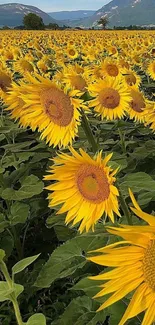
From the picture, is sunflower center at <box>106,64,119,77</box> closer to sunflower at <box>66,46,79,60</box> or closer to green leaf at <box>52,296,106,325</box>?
green leaf at <box>52,296,106,325</box>

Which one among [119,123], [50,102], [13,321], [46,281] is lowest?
[13,321]

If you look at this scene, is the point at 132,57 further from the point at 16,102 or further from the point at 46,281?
the point at 46,281

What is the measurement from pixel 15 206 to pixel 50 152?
0.75 meters

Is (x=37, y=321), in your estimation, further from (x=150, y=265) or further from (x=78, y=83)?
(x=78, y=83)

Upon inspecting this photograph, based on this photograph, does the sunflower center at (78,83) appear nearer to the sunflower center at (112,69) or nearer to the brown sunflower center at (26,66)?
the sunflower center at (112,69)

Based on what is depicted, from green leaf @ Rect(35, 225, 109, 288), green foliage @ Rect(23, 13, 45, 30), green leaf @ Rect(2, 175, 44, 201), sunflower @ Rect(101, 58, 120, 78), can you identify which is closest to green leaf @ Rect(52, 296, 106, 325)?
green leaf @ Rect(35, 225, 109, 288)

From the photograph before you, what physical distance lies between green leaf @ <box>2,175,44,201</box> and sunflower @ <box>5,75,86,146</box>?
0.37 metres

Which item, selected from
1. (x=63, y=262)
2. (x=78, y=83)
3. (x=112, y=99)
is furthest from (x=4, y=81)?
(x=63, y=262)

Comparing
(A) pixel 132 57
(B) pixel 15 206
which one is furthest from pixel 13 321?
(A) pixel 132 57

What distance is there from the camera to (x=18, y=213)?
2521 mm

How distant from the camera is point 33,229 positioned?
3281 millimetres

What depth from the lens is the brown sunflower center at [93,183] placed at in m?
1.62

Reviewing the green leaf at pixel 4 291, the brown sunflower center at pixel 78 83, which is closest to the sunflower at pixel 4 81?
the brown sunflower center at pixel 78 83

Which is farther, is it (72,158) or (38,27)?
(38,27)
